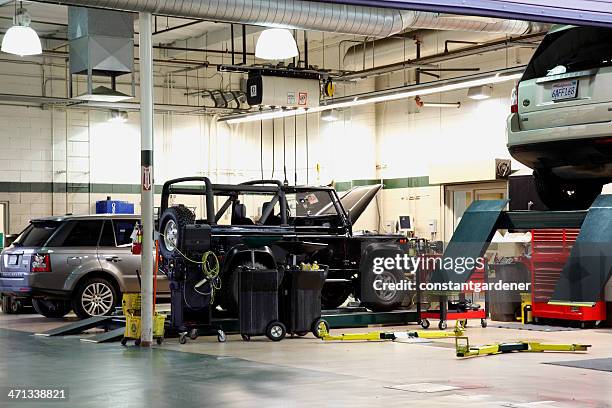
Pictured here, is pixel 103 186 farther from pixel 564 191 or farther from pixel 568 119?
pixel 568 119

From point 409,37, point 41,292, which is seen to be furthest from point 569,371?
point 409,37

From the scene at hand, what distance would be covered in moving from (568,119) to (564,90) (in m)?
0.15

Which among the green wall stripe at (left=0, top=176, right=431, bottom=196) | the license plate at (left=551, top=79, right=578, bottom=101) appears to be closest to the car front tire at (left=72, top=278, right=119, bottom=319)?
the green wall stripe at (left=0, top=176, right=431, bottom=196)

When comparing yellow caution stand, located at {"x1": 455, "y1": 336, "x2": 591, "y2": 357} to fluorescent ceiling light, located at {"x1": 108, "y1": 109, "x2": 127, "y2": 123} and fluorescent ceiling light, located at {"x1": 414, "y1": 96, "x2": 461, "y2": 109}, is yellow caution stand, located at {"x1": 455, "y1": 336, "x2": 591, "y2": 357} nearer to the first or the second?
fluorescent ceiling light, located at {"x1": 414, "y1": 96, "x2": 461, "y2": 109}

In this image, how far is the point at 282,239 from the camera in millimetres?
12570

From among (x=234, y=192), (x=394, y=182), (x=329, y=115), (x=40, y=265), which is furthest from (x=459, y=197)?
(x=40, y=265)

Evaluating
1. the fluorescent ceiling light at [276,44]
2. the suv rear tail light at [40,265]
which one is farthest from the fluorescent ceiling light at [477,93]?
the suv rear tail light at [40,265]

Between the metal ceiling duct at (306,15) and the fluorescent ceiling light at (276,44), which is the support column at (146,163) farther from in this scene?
the fluorescent ceiling light at (276,44)

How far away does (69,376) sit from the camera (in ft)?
→ 28.1

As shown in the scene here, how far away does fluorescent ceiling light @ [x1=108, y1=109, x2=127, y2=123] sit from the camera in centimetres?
2230

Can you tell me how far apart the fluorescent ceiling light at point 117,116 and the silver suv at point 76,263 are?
25.7 ft

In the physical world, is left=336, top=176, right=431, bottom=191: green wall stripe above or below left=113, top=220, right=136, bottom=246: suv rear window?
above

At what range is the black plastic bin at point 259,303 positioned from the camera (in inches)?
453

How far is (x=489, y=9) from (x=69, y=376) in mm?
5519
